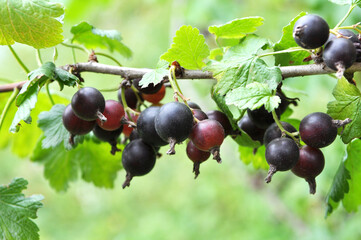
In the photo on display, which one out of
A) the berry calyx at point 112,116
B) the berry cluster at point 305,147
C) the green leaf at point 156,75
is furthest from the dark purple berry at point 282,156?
the berry calyx at point 112,116

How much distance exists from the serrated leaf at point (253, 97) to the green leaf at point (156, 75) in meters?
0.18

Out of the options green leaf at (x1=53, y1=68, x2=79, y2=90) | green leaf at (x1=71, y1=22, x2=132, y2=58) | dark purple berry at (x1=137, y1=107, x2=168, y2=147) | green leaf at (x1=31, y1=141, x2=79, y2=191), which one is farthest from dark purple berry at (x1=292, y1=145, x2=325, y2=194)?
green leaf at (x1=31, y1=141, x2=79, y2=191)

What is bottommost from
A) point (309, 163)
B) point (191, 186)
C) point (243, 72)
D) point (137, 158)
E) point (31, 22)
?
point (191, 186)

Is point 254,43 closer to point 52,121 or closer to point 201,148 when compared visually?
point 201,148

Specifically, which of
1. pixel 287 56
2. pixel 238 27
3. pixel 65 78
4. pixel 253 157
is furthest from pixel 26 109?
pixel 253 157

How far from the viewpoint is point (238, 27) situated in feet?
3.77

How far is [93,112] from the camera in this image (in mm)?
1057

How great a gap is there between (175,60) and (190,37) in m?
0.08

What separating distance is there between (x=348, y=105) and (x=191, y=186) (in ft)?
17.4

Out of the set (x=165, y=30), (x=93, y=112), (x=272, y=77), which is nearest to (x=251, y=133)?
(x=272, y=77)

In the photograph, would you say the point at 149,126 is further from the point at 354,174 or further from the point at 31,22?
the point at 354,174

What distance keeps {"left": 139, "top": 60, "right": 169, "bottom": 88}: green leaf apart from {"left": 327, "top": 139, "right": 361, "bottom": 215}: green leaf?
2.16ft

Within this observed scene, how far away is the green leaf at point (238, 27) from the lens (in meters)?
1.12

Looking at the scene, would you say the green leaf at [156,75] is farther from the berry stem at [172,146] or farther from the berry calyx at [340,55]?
the berry calyx at [340,55]
